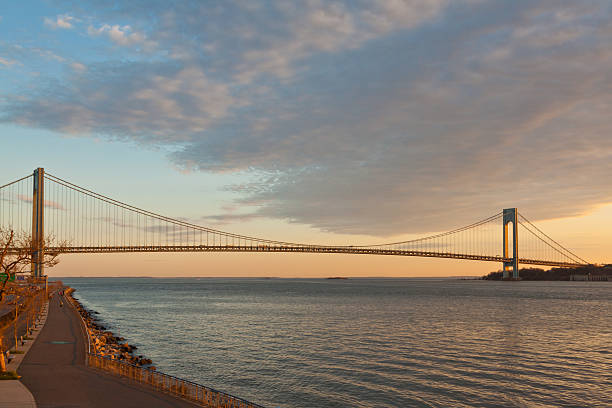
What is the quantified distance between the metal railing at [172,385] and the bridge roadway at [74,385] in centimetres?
70

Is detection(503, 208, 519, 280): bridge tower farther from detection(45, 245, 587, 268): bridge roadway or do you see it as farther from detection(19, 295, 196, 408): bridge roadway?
detection(19, 295, 196, 408): bridge roadway

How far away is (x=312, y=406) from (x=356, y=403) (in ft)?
7.22

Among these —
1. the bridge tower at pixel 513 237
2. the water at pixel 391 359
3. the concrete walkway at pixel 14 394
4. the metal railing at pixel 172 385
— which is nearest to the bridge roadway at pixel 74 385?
the concrete walkway at pixel 14 394

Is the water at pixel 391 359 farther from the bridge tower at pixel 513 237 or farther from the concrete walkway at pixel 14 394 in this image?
the bridge tower at pixel 513 237

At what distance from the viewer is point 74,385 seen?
846 inches

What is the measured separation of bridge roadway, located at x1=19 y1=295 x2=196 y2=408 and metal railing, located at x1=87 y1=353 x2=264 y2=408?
0.70 m

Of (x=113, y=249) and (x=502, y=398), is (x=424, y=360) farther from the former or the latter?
(x=113, y=249)

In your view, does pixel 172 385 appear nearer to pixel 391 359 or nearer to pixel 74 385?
pixel 74 385

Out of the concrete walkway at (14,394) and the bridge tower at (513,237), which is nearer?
the concrete walkway at (14,394)

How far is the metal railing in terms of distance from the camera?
791 inches

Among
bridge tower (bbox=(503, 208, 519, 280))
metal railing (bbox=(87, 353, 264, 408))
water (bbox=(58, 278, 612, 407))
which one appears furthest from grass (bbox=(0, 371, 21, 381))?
bridge tower (bbox=(503, 208, 519, 280))

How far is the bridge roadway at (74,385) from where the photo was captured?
18906 mm

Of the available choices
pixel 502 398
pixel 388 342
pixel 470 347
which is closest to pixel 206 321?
pixel 388 342

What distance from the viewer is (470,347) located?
135ft
